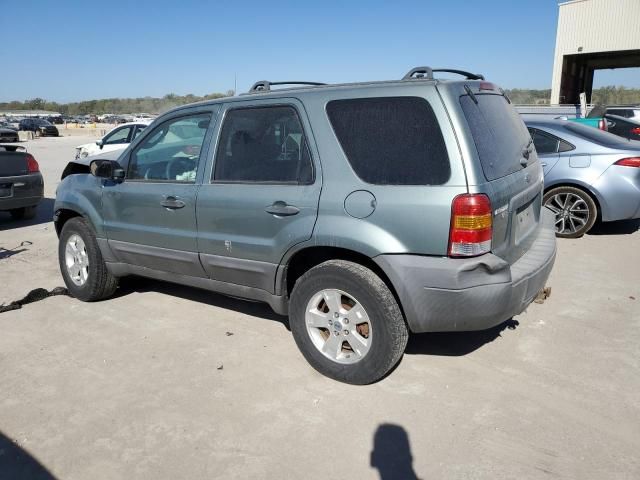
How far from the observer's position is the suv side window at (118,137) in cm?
1261

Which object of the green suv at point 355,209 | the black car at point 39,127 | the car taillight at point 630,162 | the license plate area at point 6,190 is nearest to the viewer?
the green suv at point 355,209

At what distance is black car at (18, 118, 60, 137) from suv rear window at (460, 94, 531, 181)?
45046mm

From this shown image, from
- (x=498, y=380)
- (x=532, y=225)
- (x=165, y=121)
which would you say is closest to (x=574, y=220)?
(x=532, y=225)

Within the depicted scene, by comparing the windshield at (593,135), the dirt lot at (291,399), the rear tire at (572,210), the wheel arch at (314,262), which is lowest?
the dirt lot at (291,399)

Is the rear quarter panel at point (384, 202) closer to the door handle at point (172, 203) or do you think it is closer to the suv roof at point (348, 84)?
the suv roof at point (348, 84)

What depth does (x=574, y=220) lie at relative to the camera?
6812 mm

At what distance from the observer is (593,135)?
6809mm

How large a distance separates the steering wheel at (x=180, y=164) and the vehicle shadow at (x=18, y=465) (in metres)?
2.15

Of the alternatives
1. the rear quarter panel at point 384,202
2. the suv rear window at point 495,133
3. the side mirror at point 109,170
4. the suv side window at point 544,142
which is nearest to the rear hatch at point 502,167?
the suv rear window at point 495,133

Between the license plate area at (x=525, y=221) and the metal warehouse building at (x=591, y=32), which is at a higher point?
the metal warehouse building at (x=591, y=32)

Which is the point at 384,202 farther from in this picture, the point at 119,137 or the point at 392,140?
the point at 119,137

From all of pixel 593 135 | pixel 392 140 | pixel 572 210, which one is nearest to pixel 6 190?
pixel 392 140

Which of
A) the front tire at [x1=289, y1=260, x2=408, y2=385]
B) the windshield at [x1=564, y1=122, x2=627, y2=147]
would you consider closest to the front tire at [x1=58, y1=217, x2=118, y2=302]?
the front tire at [x1=289, y1=260, x2=408, y2=385]

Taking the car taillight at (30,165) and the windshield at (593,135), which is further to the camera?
the car taillight at (30,165)
